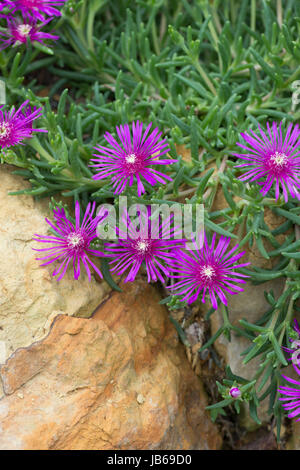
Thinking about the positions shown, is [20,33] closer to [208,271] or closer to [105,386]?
[208,271]

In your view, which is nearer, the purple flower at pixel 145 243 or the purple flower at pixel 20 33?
the purple flower at pixel 145 243

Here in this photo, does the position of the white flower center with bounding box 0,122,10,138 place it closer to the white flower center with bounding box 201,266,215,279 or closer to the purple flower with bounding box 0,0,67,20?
the purple flower with bounding box 0,0,67,20

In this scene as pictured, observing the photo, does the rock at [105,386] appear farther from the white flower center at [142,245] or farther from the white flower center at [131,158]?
the white flower center at [131,158]

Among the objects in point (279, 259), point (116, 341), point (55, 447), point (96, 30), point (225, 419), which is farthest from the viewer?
point (96, 30)

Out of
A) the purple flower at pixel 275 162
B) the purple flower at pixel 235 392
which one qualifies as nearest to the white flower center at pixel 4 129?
the purple flower at pixel 275 162

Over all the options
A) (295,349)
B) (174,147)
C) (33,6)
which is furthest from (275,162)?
(33,6)

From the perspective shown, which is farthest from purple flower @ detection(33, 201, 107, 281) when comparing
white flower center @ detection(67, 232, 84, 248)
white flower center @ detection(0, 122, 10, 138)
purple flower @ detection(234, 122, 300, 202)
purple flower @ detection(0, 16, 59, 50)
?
purple flower @ detection(0, 16, 59, 50)
